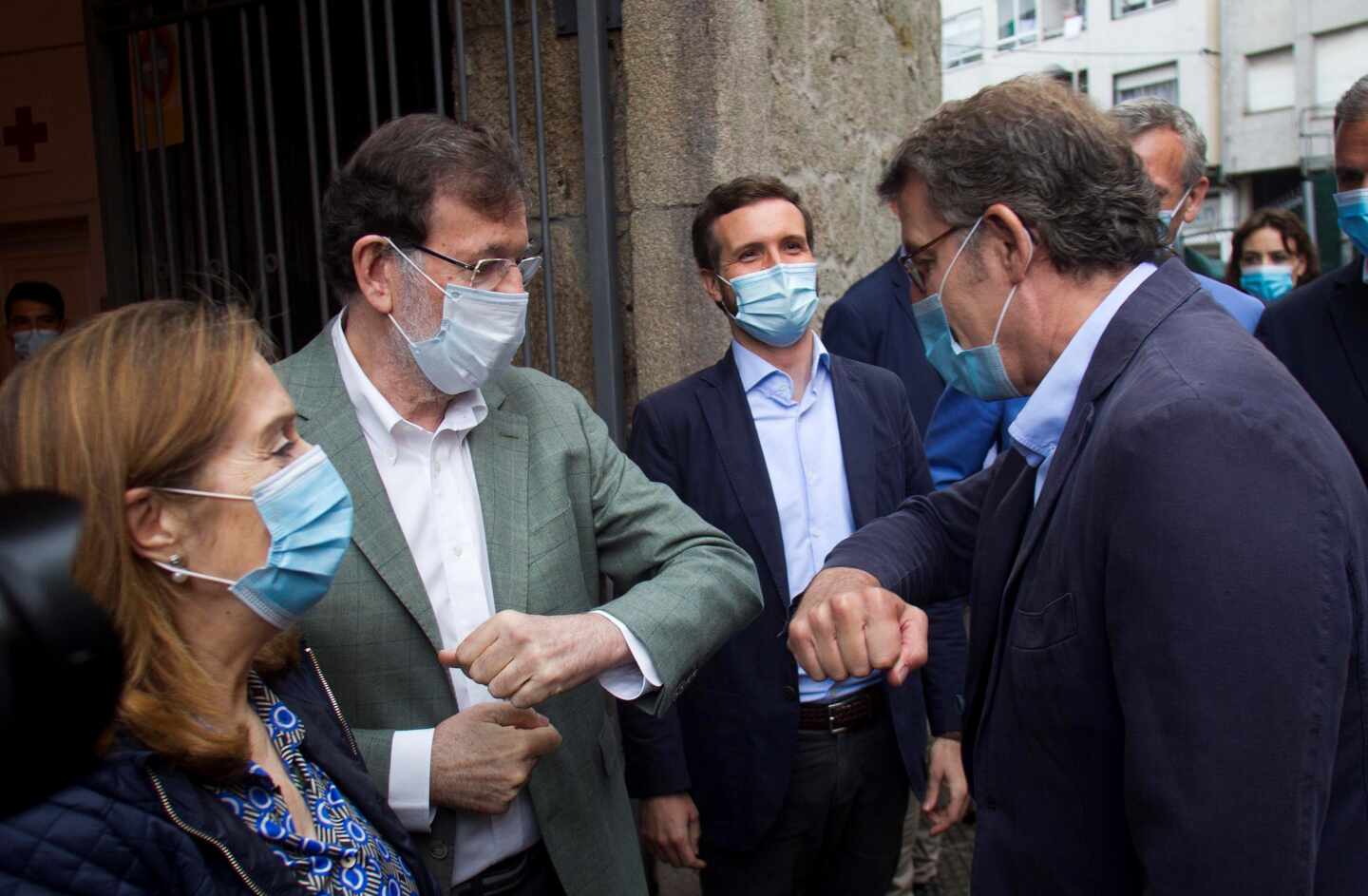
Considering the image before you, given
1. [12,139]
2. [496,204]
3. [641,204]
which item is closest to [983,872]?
[496,204]

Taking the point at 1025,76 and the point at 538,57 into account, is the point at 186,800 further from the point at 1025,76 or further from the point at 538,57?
the point at 538,57

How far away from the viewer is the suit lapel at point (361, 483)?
1.91m

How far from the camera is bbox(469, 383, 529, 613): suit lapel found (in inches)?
79.1

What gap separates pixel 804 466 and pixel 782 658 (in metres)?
0.48

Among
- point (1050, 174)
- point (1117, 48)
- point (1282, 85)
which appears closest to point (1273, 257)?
point (1050, 174)

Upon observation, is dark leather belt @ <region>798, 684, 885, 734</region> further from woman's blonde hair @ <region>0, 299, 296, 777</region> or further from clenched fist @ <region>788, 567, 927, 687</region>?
woman's blonde hair @ <region>0, 299, 296, 777</region>

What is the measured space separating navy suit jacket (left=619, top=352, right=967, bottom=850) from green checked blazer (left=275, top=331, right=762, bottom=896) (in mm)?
526

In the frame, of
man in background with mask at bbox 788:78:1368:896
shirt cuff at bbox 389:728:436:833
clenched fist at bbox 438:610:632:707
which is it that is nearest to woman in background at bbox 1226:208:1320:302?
Result: man in background with mask at bbox 788:78:1368:896

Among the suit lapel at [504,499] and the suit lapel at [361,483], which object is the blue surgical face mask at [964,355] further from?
the suit lapel at [361,483]

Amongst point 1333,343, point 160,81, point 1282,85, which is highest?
point 1282,85

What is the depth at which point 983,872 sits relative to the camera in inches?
65.2

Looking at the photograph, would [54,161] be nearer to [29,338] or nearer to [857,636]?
[29,338]

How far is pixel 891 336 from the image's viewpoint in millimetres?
3645

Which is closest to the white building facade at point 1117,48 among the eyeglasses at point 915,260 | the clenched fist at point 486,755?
the eyeglasses at point 915,260
